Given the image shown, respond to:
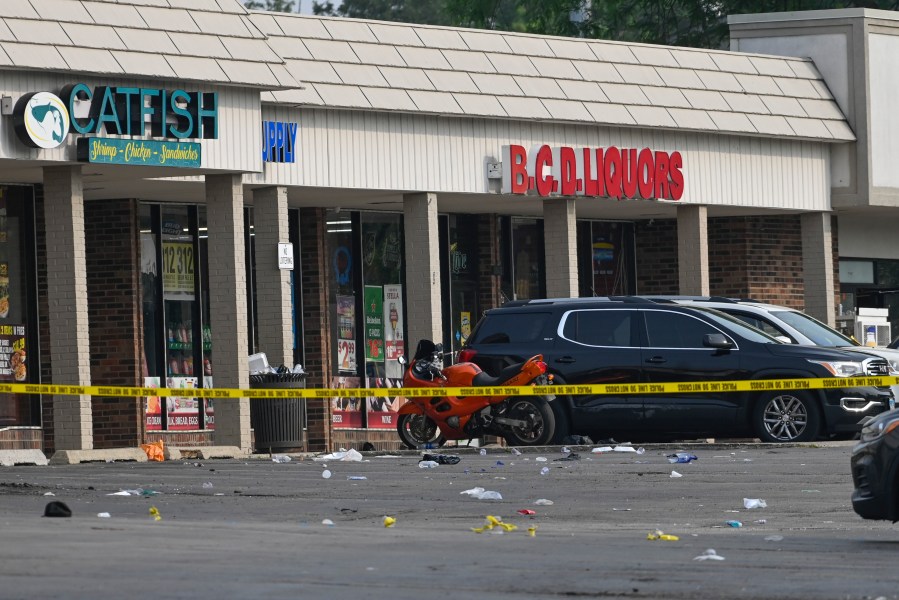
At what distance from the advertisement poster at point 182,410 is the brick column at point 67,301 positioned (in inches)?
185

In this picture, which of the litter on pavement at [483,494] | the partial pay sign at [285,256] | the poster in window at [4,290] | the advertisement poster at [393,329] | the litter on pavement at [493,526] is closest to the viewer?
the litter on pavement at [493,526]

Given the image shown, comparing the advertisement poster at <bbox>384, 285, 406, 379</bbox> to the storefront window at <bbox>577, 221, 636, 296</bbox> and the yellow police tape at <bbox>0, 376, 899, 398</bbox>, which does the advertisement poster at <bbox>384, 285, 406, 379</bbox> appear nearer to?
the storefront window at <bbox>577, 221, 636, 296</bbox>

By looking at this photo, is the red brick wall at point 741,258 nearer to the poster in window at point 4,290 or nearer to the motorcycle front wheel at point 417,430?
the motorcycle front wheel at point 417,430

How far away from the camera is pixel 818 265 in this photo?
110ft

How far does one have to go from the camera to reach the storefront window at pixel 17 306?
2555 cm

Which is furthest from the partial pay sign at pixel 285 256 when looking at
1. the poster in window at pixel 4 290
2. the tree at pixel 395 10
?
the tree at pixel 395 10

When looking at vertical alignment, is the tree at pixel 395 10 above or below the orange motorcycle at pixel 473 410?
above

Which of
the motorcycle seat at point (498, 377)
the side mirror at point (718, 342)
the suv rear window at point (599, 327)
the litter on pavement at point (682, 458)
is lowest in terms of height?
the litter on pavement at point (682, 458)

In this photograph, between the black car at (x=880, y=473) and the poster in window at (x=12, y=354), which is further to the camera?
the poster in window at (x=12, y=354)

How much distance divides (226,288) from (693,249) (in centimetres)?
965

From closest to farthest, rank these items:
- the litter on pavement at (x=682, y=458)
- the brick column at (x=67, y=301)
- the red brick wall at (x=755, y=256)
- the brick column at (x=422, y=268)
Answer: the litter on pavement at (x=682, y=458) < the brick column at (x=67, y=301) < the brick column at (x=422, y=268) < the red brick wall at (x=755, y=256)

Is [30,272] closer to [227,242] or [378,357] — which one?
[227,242]

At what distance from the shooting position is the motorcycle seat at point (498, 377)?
2305cm

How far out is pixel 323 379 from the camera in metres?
29.2
